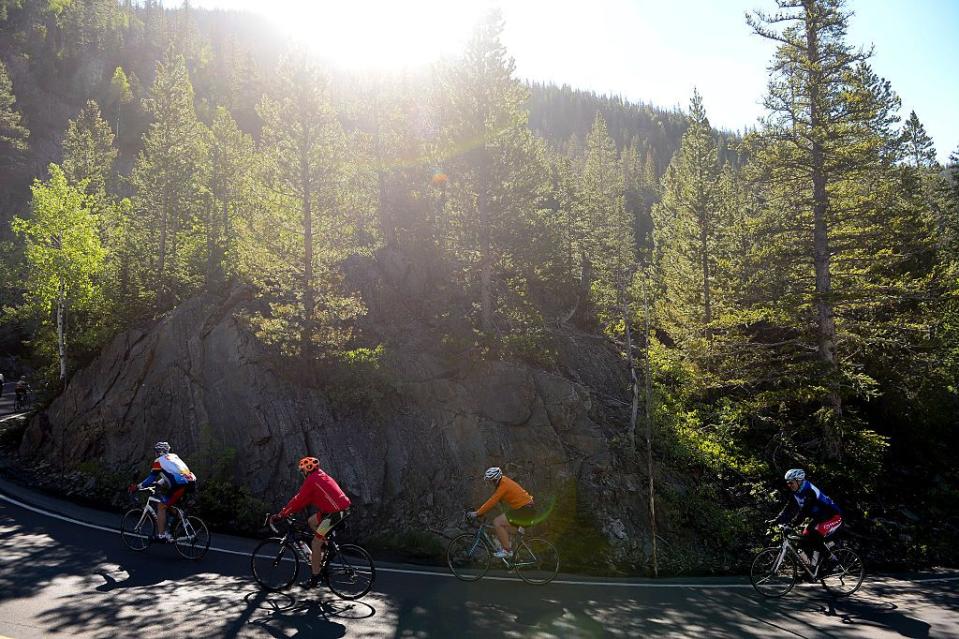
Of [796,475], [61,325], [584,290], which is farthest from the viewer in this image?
[584,290]

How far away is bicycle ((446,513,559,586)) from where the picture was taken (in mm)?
10898

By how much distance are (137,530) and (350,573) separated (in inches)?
211

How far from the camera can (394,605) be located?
912 cm

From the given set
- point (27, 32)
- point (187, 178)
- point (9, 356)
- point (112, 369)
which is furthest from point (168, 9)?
point (112, 369)

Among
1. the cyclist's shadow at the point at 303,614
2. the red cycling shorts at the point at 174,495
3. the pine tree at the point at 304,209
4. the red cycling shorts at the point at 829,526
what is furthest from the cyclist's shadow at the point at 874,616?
the pine tree at the point at 304,209

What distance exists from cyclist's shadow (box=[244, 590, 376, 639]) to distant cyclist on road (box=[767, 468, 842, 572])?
8.23m

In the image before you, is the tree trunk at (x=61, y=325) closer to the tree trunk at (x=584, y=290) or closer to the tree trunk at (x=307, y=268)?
the tree trunk at (x=307, y=268)

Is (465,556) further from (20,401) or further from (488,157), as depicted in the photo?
(20,401)

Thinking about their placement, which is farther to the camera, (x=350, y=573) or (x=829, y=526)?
(x=829, y=526)

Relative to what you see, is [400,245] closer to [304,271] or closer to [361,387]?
[304,271]

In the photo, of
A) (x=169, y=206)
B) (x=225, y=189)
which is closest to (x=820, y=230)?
(x=169, y=206)

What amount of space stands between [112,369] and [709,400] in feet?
79.3

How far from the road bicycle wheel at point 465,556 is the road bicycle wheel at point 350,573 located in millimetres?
2178

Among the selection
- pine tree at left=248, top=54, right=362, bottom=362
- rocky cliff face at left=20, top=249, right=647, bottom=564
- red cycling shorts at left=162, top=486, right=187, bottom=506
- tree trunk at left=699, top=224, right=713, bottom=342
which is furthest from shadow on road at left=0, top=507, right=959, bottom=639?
tree trunk at left=699, top=224, right=713, bottom=342
